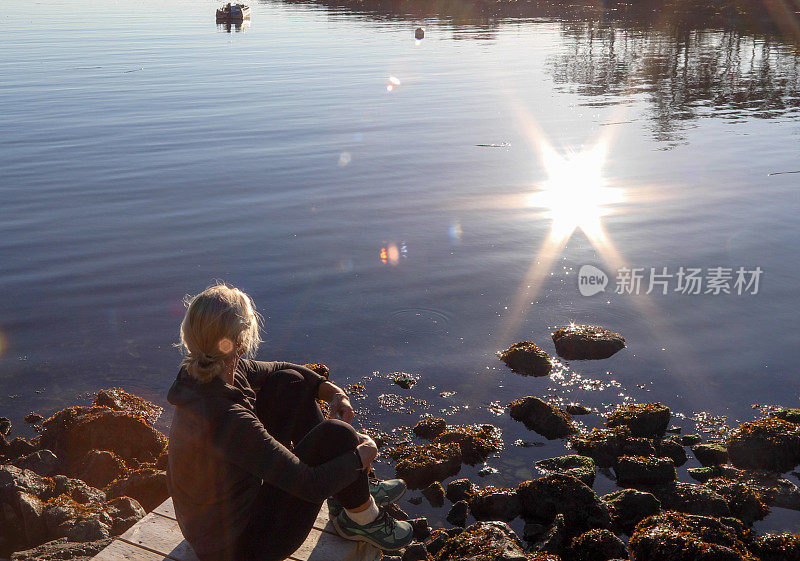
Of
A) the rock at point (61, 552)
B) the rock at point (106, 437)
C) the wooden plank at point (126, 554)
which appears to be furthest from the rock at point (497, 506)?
the rock at point (106, 437)

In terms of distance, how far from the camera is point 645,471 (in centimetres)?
827

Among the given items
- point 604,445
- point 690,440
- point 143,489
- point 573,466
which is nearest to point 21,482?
point 143,489

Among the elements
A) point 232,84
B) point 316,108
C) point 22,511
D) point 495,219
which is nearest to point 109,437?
point 22,511

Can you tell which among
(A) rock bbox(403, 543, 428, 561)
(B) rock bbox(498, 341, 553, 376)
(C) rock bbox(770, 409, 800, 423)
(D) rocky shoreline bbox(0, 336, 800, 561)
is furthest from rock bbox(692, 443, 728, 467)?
(A) rock bbox(403, 543, 428, 561)

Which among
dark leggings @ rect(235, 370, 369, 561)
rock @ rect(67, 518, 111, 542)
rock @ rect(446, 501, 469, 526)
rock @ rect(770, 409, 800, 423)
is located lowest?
rock @ rect(446, 501, 469, 526)

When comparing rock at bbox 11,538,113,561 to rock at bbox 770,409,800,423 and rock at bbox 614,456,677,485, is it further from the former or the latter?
rock at bbox 770,409,800,423

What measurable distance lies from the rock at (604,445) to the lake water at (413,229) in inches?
14.6

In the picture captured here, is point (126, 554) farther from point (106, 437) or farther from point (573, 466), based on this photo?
point (573, 466)

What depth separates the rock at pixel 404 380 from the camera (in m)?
10.5

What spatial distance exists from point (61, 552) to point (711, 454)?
23.3 feet

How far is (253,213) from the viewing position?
18719 millimetres

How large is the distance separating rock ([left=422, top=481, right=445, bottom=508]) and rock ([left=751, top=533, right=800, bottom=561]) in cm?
316

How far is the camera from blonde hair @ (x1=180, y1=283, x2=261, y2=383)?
4.49 meters

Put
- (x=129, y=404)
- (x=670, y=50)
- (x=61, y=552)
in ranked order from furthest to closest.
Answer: (x=670, y=50), (x=129, y=404), (x=61, y=552)
